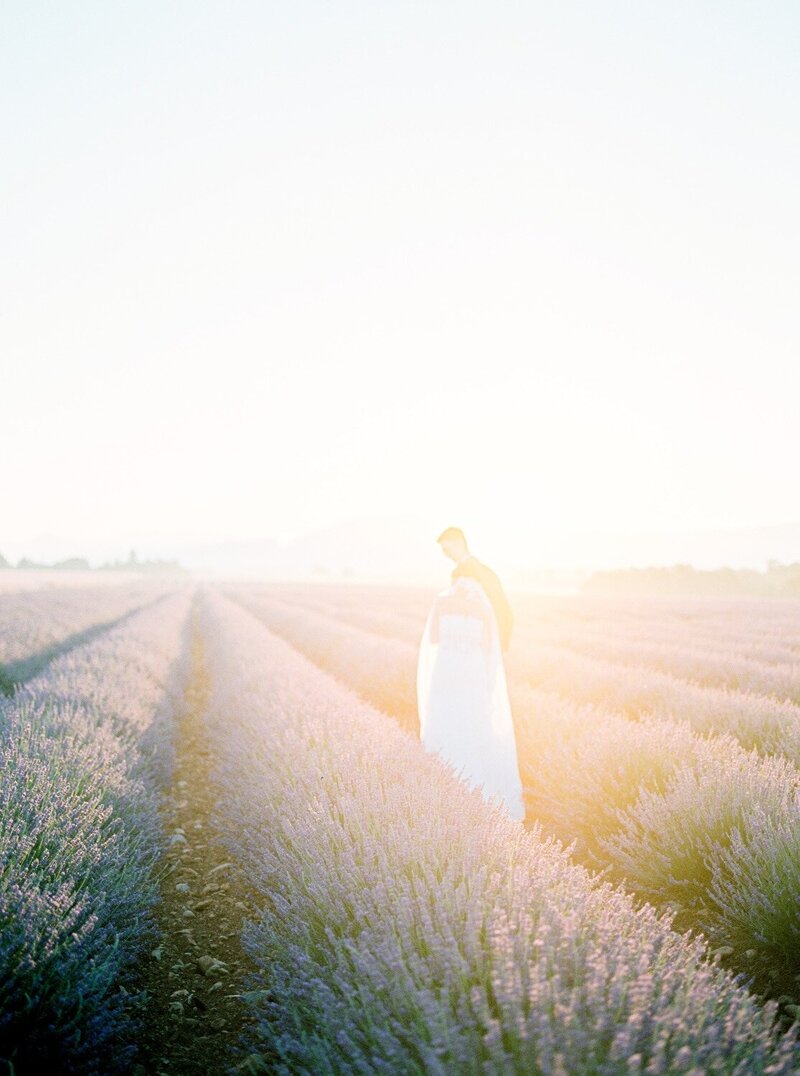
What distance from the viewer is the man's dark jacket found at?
14.2 ft

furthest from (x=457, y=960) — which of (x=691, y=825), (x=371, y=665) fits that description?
(x=371, y=665)

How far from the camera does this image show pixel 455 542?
435cm

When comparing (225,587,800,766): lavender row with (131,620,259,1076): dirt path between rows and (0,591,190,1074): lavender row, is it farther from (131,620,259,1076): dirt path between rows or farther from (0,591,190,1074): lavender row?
(0,591,190,1074): lavender row

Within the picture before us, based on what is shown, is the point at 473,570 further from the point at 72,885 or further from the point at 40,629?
the point at 40,629

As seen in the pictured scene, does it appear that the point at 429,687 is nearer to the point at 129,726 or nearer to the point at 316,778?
→ the point at 316,778

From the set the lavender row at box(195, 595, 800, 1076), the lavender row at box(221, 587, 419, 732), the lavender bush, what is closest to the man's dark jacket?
the lavender row at box(221, 587, 419, 732)

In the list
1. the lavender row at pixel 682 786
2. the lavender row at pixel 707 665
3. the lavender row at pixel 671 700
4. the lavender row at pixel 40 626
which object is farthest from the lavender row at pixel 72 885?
the lavender row at pixel 707 665

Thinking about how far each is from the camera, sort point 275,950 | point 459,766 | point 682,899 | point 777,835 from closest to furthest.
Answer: point 275,950 < point 777,835 < point 682,899 < point 459,766

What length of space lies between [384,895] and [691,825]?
68.2 inches

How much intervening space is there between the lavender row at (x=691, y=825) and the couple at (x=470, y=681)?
Answer: 0.29 m

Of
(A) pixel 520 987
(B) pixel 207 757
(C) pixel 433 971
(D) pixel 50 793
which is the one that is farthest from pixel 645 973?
(B) pixel 207 757

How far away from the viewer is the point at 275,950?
6.02ft

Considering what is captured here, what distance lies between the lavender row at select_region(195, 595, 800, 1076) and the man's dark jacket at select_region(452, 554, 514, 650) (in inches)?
73.7

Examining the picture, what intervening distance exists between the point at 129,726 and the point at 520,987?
3585 millimetres
